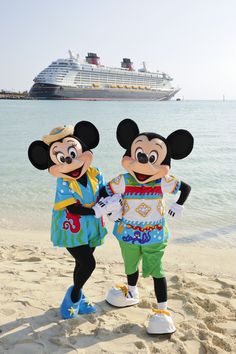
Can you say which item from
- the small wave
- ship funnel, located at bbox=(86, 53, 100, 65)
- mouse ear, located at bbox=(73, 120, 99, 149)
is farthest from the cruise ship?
mouse ear, located at bbox=(73, 120, 99, 149)

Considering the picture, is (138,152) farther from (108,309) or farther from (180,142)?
(108,309)

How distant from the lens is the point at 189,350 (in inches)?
92.8

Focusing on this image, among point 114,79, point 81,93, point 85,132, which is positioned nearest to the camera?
point 85,132

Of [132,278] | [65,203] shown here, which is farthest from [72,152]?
[132,278]

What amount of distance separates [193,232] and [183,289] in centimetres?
203

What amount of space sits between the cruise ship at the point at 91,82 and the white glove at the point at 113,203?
52.9 meters

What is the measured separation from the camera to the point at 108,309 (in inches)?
112

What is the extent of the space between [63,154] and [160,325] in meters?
1.25

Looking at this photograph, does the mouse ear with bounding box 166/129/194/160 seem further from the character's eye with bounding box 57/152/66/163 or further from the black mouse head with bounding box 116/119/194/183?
the character's eye with bounding box 57/152/66/163

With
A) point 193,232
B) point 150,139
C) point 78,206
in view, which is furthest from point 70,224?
point 193,232

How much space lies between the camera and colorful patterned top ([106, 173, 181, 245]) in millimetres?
2549

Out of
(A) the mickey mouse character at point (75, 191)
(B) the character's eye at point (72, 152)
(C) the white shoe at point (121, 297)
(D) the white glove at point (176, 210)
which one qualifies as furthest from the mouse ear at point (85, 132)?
(C) the white shoe at point (121, 297)

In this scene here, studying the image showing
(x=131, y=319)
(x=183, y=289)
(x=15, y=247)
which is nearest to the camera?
(x=131, y=319)

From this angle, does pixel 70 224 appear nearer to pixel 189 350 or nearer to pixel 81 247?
pixel 81 247
